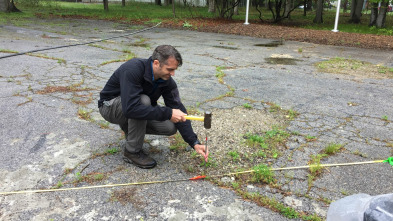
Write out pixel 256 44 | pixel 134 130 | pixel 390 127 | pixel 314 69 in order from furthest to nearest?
1. pixel 256 44
2. pixel 314 69
3. pixel 390 127
4. pixel 134 130

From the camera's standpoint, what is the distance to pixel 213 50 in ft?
26.7

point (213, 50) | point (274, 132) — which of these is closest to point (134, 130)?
point (274, 132)

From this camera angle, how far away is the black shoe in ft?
8.75

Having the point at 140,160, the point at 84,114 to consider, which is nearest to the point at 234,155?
the point at 140,160

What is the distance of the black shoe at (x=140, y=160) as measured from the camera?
267cm

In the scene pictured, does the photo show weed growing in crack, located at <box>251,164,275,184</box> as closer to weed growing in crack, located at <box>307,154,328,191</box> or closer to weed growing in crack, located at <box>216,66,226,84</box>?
weed growing in crack, located at <box>307,154,328,191</box>

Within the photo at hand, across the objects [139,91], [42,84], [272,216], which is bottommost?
[272,216]

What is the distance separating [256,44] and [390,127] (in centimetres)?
617

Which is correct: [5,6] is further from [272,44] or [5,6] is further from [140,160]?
[140,160]

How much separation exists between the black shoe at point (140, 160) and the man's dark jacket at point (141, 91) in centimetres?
38

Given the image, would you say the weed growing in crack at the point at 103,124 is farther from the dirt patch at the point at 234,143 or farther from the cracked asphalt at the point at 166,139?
the dirt patch at the point at 234,143

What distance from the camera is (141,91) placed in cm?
248

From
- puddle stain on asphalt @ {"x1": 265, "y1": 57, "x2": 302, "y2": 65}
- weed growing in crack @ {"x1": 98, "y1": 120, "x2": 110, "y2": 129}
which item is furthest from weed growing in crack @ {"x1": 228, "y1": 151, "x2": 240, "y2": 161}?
puddle stain on asphalt @ {"x1": 265, "y1": 57, "x2": 302, "y2": 65}

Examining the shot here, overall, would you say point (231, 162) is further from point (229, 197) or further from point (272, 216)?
point (272, 216)
